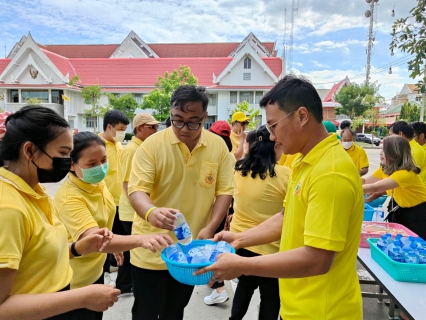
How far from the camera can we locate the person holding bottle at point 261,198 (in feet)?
7.57

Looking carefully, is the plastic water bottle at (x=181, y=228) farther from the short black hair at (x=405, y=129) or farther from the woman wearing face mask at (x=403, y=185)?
the short black hair at (x=405, y=129)

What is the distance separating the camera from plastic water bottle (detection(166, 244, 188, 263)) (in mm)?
1659

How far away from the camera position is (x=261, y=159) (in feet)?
7.86

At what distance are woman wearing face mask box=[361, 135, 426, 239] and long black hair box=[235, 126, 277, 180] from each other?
1.23 meters

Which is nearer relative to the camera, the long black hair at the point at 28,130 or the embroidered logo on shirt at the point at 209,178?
the long black hair at the point at 28,130

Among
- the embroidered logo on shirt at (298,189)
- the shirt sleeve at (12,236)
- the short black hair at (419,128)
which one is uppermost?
the short black hair at (419,128)

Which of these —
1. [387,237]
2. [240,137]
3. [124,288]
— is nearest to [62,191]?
[124,288]

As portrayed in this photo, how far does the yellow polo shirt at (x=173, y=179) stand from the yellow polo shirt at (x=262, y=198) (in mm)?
393

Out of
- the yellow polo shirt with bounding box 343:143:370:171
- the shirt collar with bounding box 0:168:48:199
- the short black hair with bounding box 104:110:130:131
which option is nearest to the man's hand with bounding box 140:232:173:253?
the shirt collar with bounding box 0:168:48:199

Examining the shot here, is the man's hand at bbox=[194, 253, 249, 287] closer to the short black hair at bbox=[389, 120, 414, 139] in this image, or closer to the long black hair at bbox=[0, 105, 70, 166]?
the long black hair at bbox=[0, 105, 70, 166]

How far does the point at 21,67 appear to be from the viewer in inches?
992

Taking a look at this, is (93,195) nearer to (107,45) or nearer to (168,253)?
(168,253)

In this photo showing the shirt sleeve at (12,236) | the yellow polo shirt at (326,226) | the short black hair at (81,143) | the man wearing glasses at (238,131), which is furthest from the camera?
the man wearing glasses at (238,131)

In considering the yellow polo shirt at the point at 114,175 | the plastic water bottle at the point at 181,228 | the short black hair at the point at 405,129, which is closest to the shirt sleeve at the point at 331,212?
the plastic water bottle at the point at 181,228
